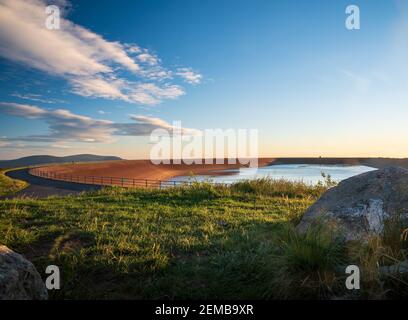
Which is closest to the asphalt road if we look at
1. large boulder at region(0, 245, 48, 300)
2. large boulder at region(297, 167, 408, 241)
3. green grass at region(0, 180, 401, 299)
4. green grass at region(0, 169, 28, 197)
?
green grass at region(0, 169, 28, 197)

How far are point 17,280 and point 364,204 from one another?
5.44 meters

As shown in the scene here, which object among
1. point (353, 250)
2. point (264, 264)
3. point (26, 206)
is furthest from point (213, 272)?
point (26, 206)

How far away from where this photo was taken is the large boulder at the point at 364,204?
524 centimetres

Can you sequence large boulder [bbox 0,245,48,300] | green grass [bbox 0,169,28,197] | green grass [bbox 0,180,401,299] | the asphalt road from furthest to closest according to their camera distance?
green grass [bbox 0,169,28,197] < the asphalt road < green grass [bbox 0,180,401,299] < large boulder [bbox 0,245,48,300]

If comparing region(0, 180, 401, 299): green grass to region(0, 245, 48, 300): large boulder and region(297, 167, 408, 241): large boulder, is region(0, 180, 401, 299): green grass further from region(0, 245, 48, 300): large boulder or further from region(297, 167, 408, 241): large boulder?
region(297, 167, 408, 241): large boulder

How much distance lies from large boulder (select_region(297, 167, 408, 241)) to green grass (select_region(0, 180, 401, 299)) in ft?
2.21

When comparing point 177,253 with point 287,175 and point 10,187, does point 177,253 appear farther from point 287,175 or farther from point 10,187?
point 287,175

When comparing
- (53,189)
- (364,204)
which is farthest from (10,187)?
(364,204)

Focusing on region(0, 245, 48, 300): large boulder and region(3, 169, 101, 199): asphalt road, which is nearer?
region(0, 245, 48, 300): large boulder

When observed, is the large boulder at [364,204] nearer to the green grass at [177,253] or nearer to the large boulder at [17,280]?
the green grass at [177,253]

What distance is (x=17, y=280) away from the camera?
3223mm

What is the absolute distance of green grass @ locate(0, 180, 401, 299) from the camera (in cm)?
384

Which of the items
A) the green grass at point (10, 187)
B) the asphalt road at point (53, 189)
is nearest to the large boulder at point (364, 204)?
the asphalt road at point (53, 189)
